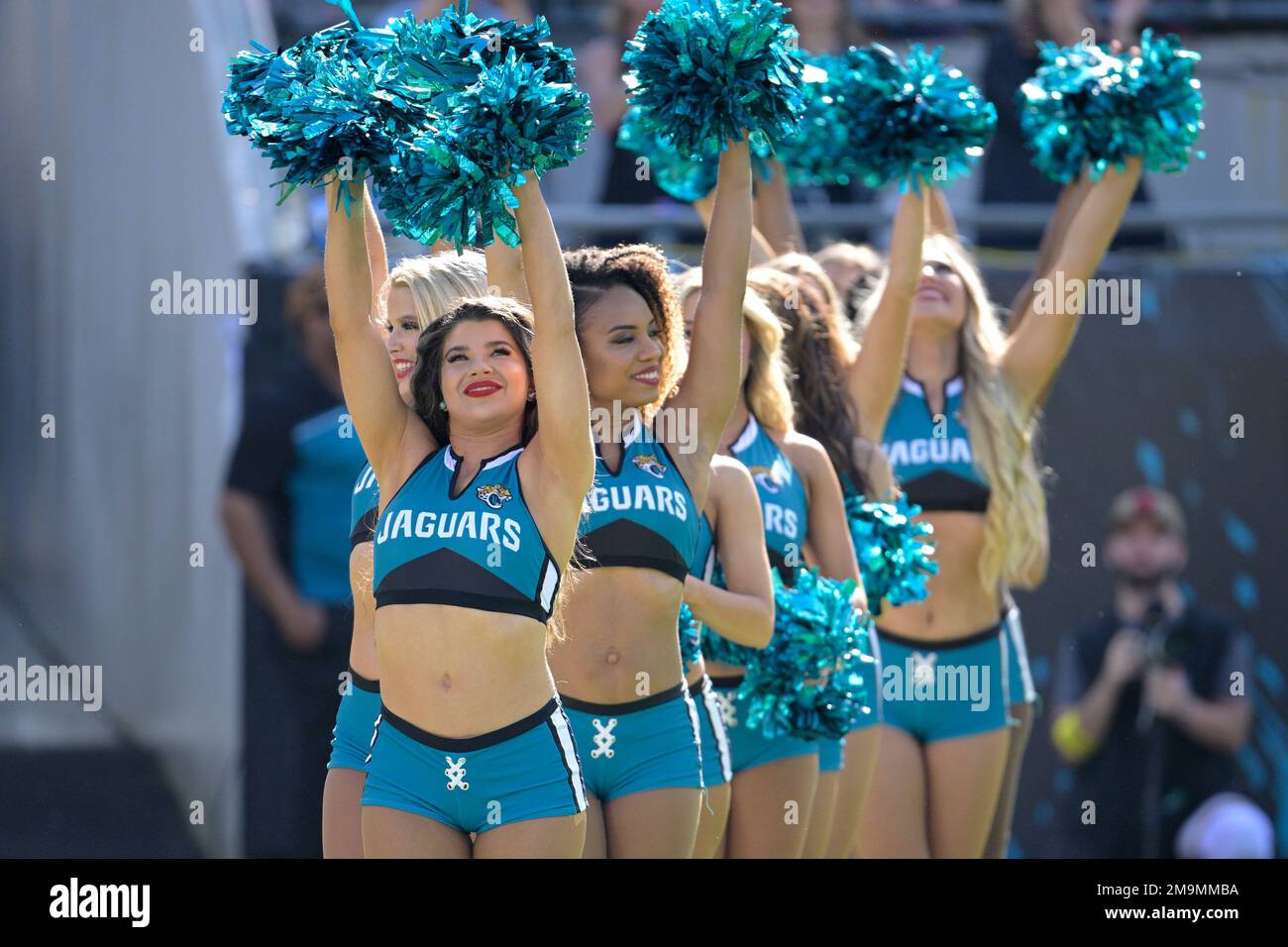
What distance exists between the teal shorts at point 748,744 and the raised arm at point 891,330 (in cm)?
105

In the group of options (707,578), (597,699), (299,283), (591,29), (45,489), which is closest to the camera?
(597,699)

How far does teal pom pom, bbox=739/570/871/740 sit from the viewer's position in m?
4.46

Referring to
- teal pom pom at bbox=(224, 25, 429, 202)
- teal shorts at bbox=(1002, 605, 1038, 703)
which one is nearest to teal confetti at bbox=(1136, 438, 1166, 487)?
teal shorts at bbox=(1002, 605, 1038, 703)

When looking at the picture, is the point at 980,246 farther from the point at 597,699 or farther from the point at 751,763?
the point at 597,699

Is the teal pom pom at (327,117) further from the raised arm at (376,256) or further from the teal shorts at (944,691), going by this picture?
the teal shorts at (944,691)

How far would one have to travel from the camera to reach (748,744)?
181 inches

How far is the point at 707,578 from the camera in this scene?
4.50 metres

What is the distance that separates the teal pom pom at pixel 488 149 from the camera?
11.3 ft

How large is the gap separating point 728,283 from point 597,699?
89 centimetres

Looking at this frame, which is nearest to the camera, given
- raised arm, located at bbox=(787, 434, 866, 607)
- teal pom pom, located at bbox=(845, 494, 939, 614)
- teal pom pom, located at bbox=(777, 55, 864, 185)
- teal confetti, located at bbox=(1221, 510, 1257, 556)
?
raised arm, located at bbox=(787, 434, 866, 607)

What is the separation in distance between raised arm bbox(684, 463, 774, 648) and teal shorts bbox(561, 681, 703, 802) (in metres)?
0.31

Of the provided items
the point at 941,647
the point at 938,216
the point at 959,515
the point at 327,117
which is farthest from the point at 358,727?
the point at 938,216

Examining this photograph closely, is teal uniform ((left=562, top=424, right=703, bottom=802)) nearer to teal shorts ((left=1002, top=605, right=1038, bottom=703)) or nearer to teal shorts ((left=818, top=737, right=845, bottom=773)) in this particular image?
teal shorts ((left=818, top=737, right=845, bottom=773))

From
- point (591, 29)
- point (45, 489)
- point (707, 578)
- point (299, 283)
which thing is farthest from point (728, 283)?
point (591, 29)
